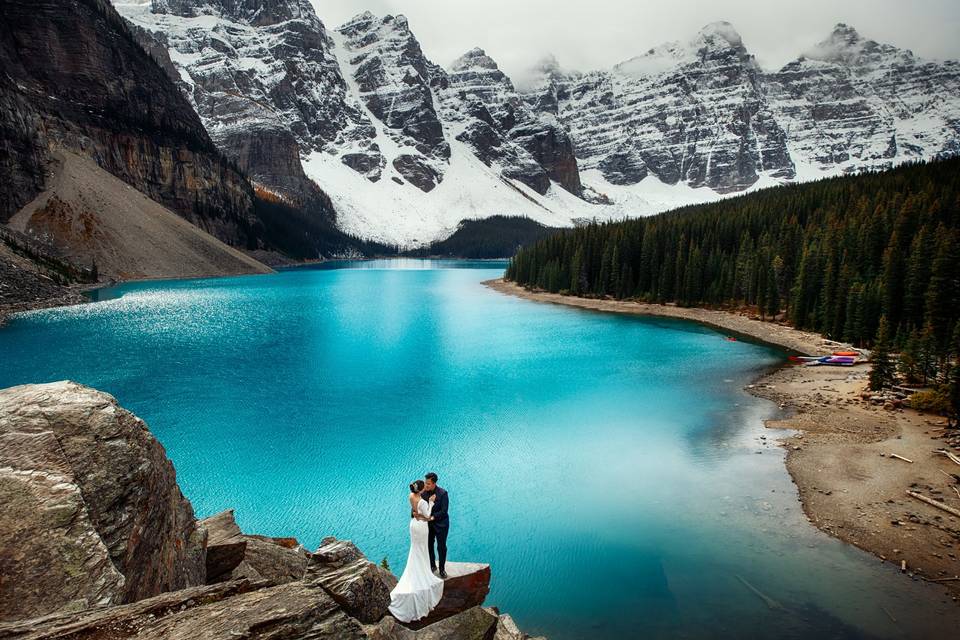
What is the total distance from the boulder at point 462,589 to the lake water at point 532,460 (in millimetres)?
3722

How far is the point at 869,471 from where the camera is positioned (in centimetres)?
1977

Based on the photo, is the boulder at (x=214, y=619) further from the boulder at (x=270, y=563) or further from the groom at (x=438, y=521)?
the groom at (x=438, y=521)

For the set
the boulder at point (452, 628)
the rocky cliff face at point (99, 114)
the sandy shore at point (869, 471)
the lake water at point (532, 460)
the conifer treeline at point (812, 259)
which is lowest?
the lake water at point (532, 460)

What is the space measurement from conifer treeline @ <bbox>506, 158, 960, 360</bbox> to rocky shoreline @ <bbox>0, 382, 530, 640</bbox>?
127 ft

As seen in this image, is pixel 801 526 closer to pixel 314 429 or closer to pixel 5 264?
pixel 314 429

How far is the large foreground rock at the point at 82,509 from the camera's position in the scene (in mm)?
5320

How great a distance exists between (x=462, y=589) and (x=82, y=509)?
21.0 feet

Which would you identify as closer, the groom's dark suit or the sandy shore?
the groom's dark suit

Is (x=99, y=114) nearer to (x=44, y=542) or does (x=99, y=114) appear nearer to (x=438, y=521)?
(x=438, y=521)

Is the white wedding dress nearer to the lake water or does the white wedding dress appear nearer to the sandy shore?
the lake water

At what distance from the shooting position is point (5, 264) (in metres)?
58.7

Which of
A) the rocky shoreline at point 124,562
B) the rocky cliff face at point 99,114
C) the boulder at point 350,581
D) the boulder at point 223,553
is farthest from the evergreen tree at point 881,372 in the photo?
the rocky cliff face at point 99,114

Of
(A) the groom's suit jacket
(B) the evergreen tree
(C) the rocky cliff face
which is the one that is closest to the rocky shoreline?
(A) the groom's suit jacket

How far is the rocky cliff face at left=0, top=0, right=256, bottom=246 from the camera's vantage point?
3679 inches
